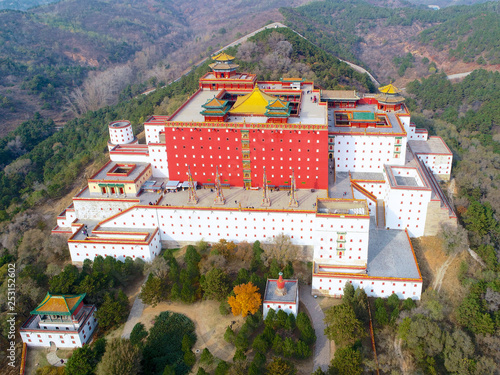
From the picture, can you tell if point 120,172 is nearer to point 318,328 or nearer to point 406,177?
point 318,328

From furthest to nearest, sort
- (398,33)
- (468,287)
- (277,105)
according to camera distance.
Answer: (398,33) < (277,105) < (468,287)

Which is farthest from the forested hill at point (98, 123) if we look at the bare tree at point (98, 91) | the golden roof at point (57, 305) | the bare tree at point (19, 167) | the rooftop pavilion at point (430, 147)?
the golden roof at point (57, 305)

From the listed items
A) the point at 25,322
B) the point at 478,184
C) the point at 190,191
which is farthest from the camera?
the point at 478,184

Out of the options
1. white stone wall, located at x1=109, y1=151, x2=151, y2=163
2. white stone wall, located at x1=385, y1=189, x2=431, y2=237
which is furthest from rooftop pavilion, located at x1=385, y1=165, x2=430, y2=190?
white stone wall, located at x1=109, y1=151, x2=151, y2=163

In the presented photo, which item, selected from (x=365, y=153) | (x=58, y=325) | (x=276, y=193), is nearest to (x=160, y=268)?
(x=58, y=325)

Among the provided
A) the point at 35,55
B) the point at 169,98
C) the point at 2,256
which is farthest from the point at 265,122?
the point at 35,55

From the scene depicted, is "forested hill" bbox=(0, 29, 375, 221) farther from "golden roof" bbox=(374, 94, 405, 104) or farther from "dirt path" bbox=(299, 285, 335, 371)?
"dirt path" bbox=(299, 285, 335, 371)

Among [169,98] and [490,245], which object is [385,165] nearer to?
[490,245]
